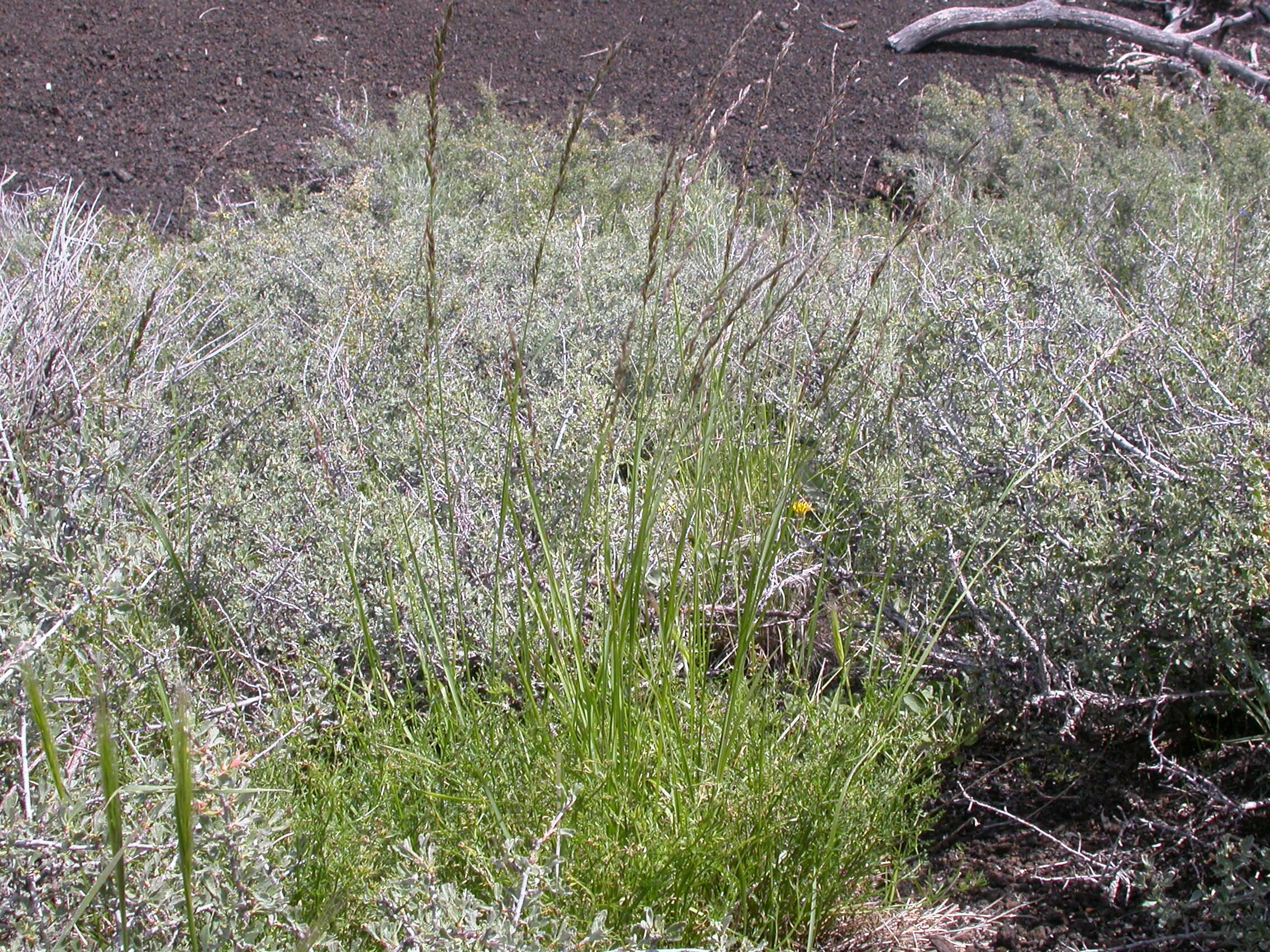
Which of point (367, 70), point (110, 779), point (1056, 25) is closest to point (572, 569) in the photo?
point (110, 779)

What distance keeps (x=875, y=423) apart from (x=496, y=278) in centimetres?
175

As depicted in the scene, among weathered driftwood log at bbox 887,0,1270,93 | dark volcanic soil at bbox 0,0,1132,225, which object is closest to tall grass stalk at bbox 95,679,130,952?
dark volcanic soil at bbox 0,0,1132,225

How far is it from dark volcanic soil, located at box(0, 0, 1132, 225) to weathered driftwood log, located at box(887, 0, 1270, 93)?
0.49ft

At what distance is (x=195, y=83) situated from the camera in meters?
7.21

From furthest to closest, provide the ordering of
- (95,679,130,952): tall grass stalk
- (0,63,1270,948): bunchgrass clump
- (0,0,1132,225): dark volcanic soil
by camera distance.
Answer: (0,0,1132,225): dark volcanic soil < (0,63,1270,948): bunchgrass clump < (95,679,130,952): tall grass stalk

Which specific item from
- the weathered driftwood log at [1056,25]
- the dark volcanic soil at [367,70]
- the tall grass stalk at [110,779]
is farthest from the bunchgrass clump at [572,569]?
the weathered driftwood log at [1056,25]

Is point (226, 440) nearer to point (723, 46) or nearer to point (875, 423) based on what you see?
point (875, 423)

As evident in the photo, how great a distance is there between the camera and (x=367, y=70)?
24.9ft

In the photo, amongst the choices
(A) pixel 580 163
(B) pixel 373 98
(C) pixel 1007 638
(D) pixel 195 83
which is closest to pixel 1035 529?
(C) pixel 1007 638

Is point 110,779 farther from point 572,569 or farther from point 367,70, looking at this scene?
point 367,70

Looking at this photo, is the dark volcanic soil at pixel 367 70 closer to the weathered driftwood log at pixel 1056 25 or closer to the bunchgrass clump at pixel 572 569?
the weathered driftwood log at pixel 1056 25

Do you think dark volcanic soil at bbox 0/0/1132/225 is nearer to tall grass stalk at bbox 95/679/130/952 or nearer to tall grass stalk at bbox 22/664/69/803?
tall grass stalk at bbox 22/664/69/803

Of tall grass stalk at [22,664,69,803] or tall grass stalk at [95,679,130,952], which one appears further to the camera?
tall grass stalk at [22,664,69,803]

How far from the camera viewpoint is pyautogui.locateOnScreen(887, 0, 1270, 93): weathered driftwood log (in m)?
7.68
